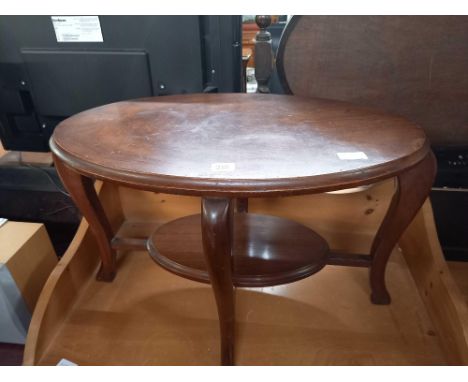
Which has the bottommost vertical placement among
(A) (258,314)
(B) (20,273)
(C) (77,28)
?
(A) (258,314)

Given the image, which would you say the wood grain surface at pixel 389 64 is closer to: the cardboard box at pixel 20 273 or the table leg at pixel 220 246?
the table leg at pixel 220 246

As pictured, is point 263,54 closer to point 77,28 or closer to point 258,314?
point 77,28

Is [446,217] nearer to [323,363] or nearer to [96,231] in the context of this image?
[323,363]

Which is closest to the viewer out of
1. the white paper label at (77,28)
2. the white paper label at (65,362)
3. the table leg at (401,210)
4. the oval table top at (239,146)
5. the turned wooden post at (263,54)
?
the oval table top at (239,146)

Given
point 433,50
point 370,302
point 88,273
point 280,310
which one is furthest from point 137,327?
point 433,50

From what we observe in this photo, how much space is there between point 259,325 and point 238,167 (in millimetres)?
493

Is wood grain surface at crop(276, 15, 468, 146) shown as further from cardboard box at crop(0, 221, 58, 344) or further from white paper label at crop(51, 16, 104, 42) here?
cardboard box at crop(0, 221, 58, 344)

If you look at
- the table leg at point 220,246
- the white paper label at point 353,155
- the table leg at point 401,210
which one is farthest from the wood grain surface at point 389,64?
the table leg at point 220,246

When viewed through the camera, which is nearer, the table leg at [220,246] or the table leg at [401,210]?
the table leg at [220,246]

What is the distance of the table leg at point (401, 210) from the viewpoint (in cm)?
61

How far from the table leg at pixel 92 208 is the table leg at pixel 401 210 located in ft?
2.04

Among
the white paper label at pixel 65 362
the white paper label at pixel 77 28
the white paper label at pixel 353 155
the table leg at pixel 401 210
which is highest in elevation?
the white paper label at pixel 77 28

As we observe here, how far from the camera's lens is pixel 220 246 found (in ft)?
1.71

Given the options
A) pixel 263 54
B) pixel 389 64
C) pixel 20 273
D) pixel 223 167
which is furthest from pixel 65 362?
pixel 389 64
